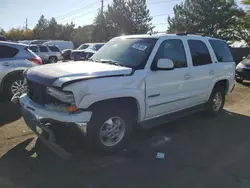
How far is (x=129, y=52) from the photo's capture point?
4863mm

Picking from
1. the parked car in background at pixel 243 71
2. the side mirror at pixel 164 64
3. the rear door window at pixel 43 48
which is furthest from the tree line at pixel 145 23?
the rear door window at pixel 43 48

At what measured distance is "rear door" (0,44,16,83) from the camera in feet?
22.9

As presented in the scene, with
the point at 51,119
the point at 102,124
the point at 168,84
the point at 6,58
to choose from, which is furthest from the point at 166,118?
the point at 6,58

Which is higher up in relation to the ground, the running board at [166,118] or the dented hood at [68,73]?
the dented hood at [68,73]

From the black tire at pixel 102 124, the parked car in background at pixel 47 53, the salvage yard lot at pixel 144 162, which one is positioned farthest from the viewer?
the parked car in background at pixel 47 53

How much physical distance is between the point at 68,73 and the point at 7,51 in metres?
4.12

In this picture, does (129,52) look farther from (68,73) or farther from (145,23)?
(145,23)

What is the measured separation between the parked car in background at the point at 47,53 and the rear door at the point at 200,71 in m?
15.9

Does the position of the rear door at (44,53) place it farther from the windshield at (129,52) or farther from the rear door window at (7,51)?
the windshield at (129,52)

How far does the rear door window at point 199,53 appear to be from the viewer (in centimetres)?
566

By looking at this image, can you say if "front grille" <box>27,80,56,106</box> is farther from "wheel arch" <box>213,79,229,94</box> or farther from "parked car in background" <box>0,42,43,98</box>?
"wheel arch" <box>213,79,229,94</box>

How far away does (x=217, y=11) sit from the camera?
112ft

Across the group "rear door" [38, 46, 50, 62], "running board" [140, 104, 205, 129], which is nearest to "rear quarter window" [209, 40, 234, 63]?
"running board" [140, 104, 205, 129]

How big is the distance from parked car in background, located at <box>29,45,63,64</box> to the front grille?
53.6ft
